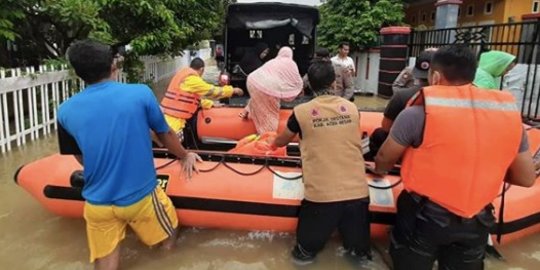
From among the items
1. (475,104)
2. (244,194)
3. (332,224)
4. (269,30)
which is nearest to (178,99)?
(244,194)

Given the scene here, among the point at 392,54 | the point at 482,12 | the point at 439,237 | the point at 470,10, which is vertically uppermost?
the point at 470,10

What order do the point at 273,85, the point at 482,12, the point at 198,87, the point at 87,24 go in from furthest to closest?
the point at 482,12, the point at 87,24, the point at 198,87, the point at 273,85

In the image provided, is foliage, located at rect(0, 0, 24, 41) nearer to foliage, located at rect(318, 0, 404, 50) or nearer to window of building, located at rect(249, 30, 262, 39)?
window of building, located at rect(249, 30, 262, 39)

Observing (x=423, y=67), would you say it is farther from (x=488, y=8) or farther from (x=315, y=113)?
(x=488, y=8)

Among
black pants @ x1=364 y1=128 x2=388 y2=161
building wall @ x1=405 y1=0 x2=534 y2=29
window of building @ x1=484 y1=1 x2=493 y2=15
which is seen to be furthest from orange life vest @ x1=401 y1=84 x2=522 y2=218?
window of building @ x1=484 y1=1 x2=493 y2=15

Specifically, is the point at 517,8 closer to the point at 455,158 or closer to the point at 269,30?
the point at 269,30

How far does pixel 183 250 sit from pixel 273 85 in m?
1.77

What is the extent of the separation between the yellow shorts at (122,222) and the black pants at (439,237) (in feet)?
4.87

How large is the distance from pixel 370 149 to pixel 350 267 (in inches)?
40.8

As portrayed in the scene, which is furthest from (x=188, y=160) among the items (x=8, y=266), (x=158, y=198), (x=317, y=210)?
(x=8, y=266)

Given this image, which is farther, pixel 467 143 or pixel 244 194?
pixel 244 194

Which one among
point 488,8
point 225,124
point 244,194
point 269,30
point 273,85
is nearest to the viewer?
point 244,194

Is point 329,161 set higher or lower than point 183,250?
higher

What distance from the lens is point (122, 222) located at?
2.47 m
